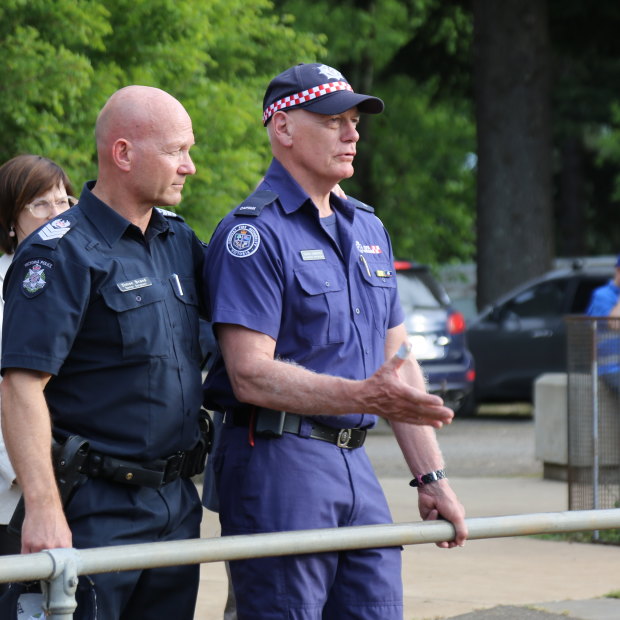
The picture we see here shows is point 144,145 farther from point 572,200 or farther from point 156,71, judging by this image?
point 572,200

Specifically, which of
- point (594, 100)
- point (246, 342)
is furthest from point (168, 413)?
point (594, 100)

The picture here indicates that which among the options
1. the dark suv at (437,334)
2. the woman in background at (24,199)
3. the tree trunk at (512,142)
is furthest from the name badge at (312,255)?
the tree trunk at (512,142)

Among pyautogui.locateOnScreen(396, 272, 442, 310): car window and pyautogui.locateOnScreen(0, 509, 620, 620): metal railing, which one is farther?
pyautogui.locateOnScreen(396, 272, 442, 310): car window

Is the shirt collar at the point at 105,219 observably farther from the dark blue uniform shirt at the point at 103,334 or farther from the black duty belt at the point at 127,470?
the black duty belt at the point at 127,470

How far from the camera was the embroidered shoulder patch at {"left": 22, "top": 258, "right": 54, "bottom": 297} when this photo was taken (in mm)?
3246

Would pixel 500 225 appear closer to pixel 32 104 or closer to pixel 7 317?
pixel 32 104

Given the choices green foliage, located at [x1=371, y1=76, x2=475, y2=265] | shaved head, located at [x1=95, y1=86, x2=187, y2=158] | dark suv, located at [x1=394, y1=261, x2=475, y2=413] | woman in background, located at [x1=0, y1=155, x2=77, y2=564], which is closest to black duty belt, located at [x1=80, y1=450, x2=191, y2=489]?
shaved head, located at [x1=95, y1=86, x2=187, y2=158]

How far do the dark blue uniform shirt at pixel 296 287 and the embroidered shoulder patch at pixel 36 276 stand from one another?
416 mm

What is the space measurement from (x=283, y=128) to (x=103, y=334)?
0.73 m

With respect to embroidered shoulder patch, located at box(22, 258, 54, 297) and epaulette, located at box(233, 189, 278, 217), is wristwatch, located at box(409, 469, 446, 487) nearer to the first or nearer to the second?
epaulette, located at box(233, 189, 278, 217)

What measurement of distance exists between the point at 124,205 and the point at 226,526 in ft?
2.68

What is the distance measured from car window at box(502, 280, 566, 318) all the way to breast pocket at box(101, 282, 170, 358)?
13.1m

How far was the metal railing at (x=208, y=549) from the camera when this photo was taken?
9.07 ft

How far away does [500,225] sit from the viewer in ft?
65.6
